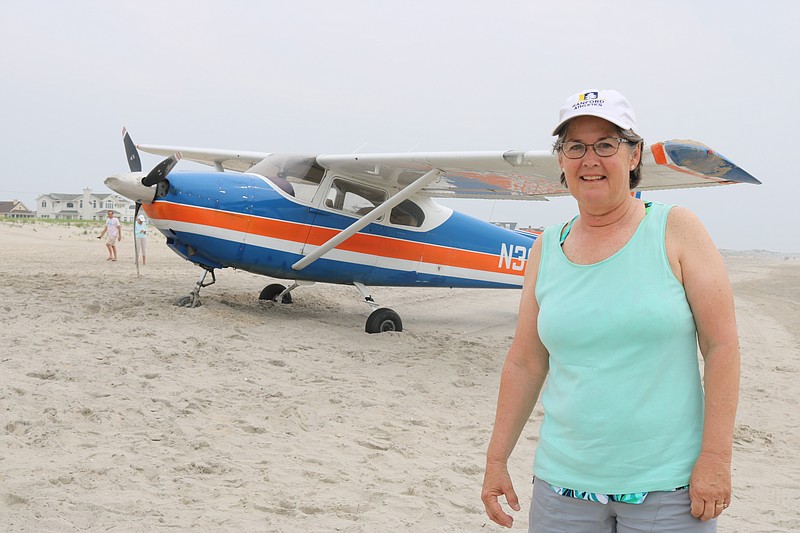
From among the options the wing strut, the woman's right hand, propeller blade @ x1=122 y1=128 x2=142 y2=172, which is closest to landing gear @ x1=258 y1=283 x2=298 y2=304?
the wing strut

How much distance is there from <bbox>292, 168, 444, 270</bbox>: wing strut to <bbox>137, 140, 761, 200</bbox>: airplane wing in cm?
20

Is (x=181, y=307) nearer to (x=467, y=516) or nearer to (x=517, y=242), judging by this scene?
(x=517, y=242)

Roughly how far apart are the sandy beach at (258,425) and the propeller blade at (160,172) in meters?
1.76

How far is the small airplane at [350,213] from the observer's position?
348 inches

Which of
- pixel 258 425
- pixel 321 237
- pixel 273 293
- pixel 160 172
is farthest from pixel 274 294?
pixel 258 425

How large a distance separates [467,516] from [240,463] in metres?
1.51

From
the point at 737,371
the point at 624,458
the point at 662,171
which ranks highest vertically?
the point at 662,171

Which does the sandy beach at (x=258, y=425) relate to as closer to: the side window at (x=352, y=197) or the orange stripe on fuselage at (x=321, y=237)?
the orange stripe on fuselage at (x=321, y=237)

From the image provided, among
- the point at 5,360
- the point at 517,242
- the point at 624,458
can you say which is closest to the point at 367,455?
the point at 624,458

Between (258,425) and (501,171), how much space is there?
5.28m

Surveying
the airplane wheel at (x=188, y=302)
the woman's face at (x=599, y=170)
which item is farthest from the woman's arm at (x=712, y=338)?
the airplane wheel at (x=188, y=302)

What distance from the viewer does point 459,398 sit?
20.7ft

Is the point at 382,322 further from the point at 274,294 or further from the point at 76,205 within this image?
the point at 76,205

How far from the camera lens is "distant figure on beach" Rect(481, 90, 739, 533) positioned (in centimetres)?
171
